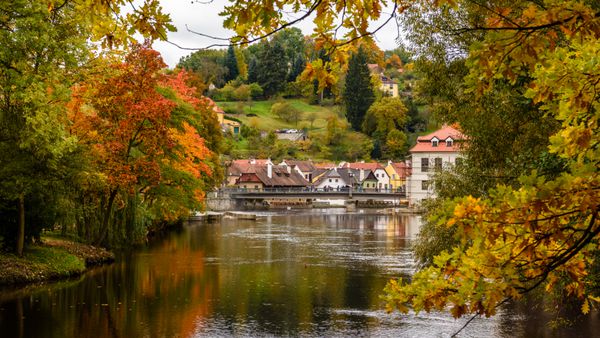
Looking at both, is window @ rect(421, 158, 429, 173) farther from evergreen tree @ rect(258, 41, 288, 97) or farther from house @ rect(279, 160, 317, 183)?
evergreen tree @ rect(258, 41, 288, 97)

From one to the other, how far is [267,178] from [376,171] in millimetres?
20864

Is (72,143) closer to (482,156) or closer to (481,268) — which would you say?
(482,156)

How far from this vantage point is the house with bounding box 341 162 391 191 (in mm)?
108562

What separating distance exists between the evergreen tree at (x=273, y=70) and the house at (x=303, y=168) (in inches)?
1560

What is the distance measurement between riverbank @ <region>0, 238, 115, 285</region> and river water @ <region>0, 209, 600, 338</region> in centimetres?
69

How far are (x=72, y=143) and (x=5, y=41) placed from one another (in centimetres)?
467

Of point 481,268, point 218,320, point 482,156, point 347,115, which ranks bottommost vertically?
point 218,320

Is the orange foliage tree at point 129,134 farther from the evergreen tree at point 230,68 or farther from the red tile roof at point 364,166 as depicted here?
Answer: the evergreen tree at point 230,68

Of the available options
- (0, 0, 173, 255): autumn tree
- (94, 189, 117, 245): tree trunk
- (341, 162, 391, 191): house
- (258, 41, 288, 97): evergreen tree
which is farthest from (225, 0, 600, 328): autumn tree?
(258, 41, 288, 97): evergreen tree

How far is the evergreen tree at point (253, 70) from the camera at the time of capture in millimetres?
153250

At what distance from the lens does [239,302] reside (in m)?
19.8

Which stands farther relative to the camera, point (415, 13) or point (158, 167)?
point (158, 167)

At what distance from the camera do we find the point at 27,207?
2272cm

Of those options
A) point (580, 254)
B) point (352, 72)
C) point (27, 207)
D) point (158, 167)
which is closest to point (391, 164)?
point (352, 72)
